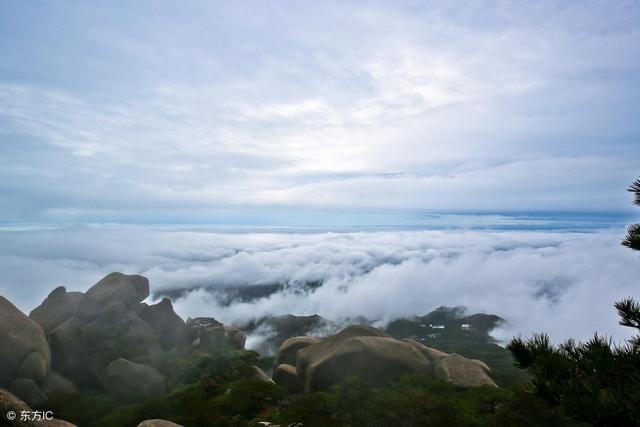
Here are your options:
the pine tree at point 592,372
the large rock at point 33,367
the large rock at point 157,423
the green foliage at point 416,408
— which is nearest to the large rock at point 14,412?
the large rock at point 157,423

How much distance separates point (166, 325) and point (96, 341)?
545cm

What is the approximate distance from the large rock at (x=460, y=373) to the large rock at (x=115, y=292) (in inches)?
1007

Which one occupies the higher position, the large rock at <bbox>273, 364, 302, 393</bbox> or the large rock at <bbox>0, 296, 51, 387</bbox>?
the large rock at <bbox>0, 296, 51, 387</bbox>

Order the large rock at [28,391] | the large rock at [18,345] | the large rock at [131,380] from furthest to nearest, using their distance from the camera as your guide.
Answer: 1. the large rock at [131,380]
2. the large rock at [18,345]
3. the large rock at [28,391]

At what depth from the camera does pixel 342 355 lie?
21547mm

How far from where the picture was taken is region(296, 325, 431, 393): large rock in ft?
68.6

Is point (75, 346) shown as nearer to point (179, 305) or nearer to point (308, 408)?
point (308, 408)

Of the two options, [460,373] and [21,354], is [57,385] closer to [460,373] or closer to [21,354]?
[21,354]

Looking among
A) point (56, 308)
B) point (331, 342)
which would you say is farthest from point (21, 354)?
point (331, 342)

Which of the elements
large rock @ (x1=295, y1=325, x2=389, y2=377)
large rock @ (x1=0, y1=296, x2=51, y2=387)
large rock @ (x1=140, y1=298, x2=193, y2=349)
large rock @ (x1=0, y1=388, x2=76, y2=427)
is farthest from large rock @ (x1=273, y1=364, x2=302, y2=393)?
large rock @ (x1=0, y1=296, x2=51, y2=387)

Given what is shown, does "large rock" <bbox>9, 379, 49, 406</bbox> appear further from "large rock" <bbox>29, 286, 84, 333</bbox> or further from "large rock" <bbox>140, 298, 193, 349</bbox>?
"large rock" <bbox>140, 298, 193, 349</bbox>

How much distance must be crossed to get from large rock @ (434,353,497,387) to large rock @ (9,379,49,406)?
77.4 feet

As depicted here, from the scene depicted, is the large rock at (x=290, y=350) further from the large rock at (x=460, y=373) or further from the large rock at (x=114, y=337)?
the large rock at (x=460, y=373)

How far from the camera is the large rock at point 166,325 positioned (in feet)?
102
